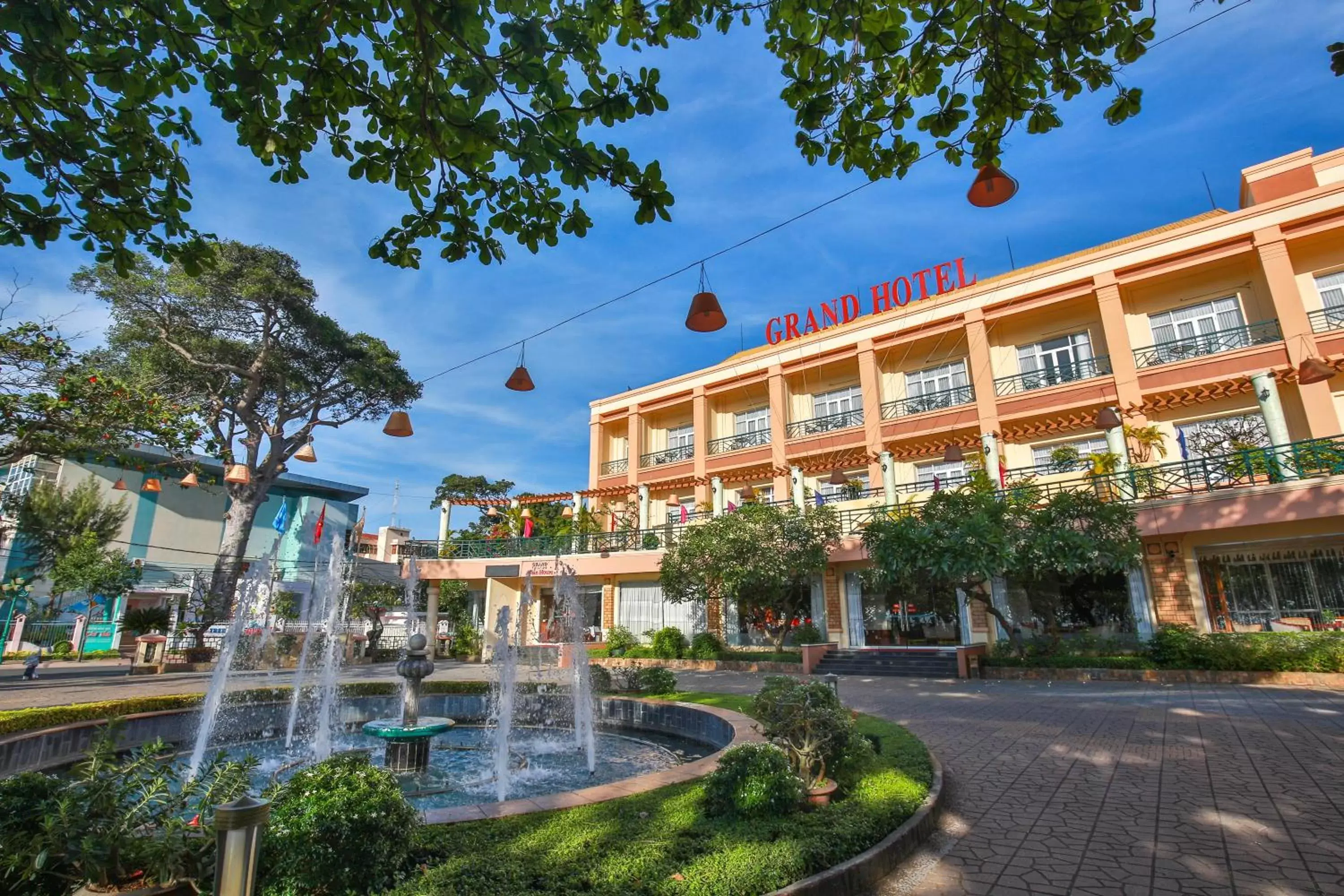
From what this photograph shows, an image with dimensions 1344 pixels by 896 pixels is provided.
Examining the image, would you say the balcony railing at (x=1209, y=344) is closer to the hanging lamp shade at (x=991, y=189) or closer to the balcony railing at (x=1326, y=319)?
the balcony railing at (x=1326, y=319)

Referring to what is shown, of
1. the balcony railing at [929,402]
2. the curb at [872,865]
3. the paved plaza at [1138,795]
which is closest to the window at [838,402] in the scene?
the balcony railing at [929,402]

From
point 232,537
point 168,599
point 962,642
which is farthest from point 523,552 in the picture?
point 168,599

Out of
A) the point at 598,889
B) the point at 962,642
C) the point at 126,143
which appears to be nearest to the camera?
the point at 598,889

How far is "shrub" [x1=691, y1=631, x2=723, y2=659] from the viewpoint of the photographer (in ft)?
63.7

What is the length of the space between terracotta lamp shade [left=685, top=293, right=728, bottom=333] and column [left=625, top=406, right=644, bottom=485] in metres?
20.0

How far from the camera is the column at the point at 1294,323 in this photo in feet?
47.9

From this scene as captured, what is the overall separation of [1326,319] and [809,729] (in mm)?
18676

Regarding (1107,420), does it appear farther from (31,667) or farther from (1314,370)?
(31,667)

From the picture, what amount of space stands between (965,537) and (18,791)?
1343 centimetres

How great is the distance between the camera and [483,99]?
3389 mm

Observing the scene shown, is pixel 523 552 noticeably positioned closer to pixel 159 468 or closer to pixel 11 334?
pixel 159 468

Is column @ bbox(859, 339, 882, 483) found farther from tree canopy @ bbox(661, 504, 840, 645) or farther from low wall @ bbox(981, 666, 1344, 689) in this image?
low wall @ bbox(981, 666, 1344, 689)

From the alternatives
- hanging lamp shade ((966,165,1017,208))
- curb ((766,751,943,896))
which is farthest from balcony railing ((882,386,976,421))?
curb ((766,751,943,896))

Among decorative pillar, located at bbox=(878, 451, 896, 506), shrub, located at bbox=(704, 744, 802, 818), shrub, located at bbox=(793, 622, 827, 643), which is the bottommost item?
shrub, located at bbox=(704, 744, 802, 818)
